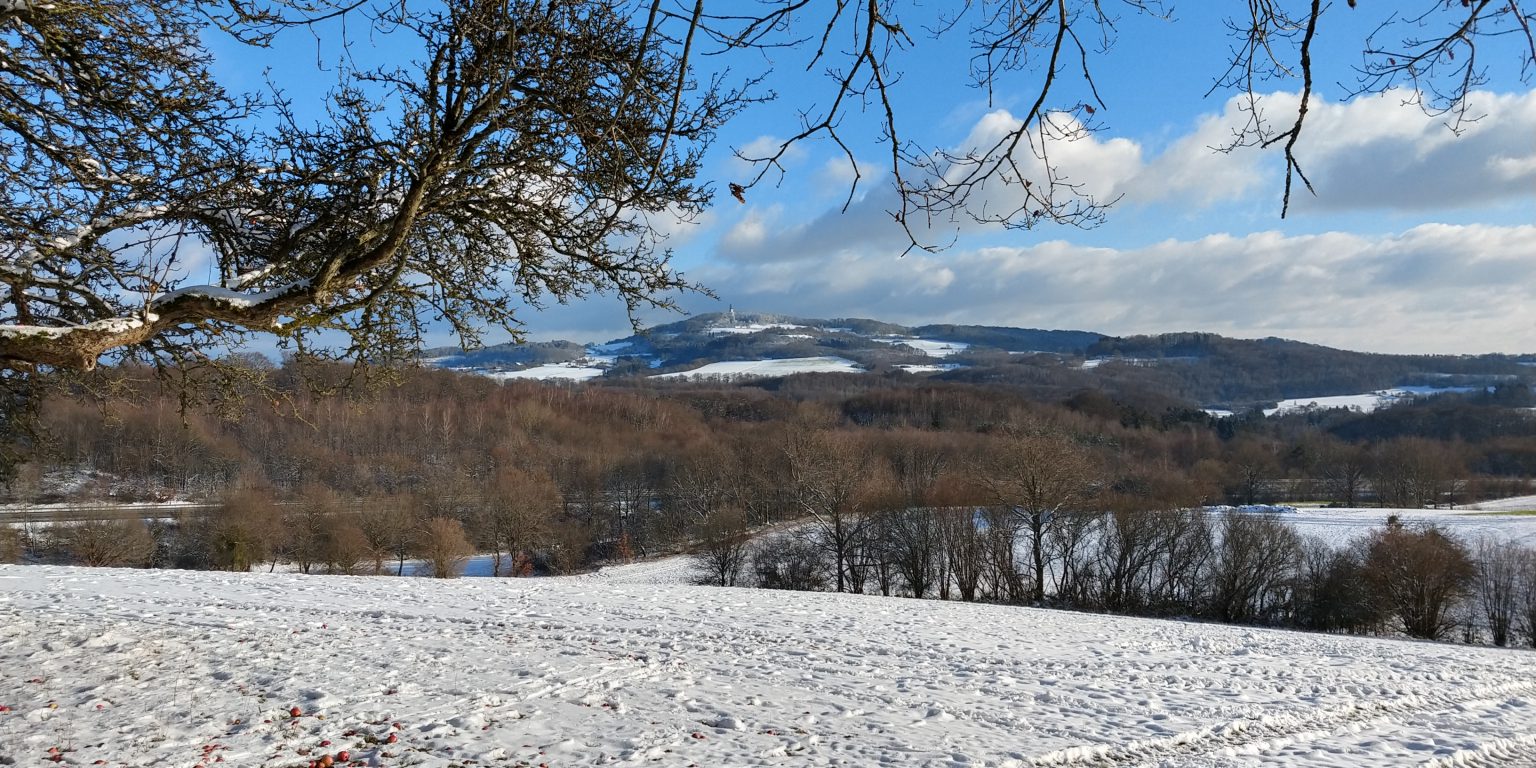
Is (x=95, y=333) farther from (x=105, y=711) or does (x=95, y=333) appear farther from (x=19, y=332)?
(x=105, y=711)

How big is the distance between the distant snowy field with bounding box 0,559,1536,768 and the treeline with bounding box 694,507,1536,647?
44.2 feet

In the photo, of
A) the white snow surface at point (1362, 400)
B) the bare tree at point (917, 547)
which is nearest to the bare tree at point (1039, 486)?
the bare tree at point (917, 547)

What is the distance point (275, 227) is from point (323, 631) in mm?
7358

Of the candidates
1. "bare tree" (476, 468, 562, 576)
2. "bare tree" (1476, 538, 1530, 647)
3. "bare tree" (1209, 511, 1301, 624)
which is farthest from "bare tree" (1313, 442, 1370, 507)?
"bare tree" (476, 468, 562, 576)

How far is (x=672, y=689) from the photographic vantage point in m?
8.93

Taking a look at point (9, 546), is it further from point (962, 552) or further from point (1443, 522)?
point (1443, 522)

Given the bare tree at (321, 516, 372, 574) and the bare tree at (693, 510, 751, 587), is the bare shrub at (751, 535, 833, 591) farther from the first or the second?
the bare tree at (321, 516, 372, 574)

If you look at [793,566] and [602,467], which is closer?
[793,566]

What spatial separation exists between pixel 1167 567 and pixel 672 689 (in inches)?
1232

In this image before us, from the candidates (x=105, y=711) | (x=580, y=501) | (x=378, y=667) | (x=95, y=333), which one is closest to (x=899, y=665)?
(x=378, y=667)

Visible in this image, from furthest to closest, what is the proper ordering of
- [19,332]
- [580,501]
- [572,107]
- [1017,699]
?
1. [580,501]
2. [1017,699]
3. [572,107]
4. [19,332]

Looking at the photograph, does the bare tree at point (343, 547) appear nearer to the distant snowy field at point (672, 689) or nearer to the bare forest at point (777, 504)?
the bare forest at point (777, 504)

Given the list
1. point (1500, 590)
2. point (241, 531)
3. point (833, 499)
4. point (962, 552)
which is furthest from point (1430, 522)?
point (241, 531)

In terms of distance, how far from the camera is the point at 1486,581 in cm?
2950
